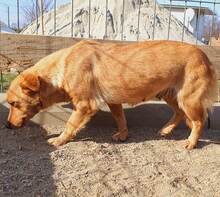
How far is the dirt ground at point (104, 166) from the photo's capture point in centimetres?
429

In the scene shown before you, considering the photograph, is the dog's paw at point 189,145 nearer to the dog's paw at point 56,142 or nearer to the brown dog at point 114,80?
the brown dog at point 114,80

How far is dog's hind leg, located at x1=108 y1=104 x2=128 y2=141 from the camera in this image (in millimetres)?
6039

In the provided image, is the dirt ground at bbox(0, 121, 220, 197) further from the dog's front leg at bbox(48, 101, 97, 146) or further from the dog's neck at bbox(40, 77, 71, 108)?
the dog's neck at bbox(40, 77, 71, 108)

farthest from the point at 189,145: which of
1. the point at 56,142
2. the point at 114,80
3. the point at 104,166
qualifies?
the point at 56,142

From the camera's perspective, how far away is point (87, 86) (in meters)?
5.66

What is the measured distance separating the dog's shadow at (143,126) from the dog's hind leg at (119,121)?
0.09 metres

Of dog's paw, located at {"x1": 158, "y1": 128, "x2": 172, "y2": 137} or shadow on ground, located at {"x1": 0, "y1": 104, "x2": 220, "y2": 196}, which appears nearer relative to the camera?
shadow on ground, located at {"x1": 0, "y1": 104, "x2": 220, "y2": 196}

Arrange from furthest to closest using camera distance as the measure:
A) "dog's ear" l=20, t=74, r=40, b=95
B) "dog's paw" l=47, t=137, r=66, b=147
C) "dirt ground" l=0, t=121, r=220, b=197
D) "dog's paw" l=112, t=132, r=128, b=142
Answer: "dog's paw" l=112, t=132, r=128, b=142
"dog's paw" l=47, t=137, r=66, b=147
"dog's ear" l=20, t=74, r=40, b=95
"dirt ground" l=0, t=121, r=220, b=197

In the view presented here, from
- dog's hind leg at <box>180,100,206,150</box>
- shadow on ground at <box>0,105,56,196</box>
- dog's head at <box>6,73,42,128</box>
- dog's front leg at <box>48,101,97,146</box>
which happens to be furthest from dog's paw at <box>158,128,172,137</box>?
dog's head at <box>6,73,42,128</box>

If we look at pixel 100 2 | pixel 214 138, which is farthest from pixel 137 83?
pixel 100 2

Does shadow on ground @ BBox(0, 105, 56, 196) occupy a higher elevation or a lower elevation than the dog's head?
lower

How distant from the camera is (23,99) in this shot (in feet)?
18.4

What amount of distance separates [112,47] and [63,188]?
2.37 meters

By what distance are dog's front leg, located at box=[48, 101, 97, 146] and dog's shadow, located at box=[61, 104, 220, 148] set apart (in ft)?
1.12
